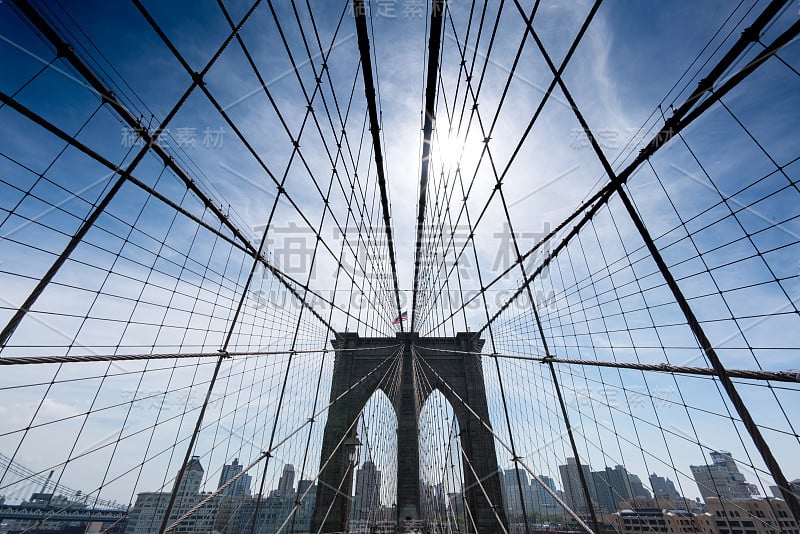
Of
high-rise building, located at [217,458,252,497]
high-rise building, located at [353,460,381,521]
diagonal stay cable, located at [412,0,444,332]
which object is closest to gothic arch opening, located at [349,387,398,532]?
high-rise building, located at [353,460,381,521]

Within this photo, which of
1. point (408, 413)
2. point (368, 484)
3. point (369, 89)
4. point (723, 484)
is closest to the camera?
point (369, 89)

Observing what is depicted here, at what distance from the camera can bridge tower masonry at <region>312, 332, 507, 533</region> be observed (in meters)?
13.9

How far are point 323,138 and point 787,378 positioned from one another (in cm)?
624

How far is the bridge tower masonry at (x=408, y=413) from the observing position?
13.9 metres

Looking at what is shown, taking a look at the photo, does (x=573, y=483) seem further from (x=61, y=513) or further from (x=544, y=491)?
(x=61, y=513)

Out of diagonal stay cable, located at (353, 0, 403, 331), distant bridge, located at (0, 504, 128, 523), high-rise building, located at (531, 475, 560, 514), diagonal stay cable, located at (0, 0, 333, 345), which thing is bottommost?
distant bridge, located at (0, 504, 128, 523)

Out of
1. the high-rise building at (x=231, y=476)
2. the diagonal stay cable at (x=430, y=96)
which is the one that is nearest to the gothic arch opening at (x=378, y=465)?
the high-rise building at (x=231, y=476)

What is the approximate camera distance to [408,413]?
16.8 meters

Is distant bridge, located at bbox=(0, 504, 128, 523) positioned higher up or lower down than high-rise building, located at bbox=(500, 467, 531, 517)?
lower down

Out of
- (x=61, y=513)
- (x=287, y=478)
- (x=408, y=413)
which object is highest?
(x=408, y=413)

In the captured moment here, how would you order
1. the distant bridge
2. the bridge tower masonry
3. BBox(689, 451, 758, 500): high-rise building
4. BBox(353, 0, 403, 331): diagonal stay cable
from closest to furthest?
BBox(689, 451, 758, 500): high-rise building → BBox(353, 0, 403, 331): diagonal stay cable → the distant bridge → the bridge tower masonry

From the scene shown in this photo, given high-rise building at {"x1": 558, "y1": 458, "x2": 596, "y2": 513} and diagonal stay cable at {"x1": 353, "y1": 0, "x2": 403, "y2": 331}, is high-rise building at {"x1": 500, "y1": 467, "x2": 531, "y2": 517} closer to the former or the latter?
high-rise building at {"x1": 558, "y1": 458, "x2": 596, "y2": 513}

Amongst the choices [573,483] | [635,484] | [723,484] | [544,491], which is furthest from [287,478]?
[635,484]

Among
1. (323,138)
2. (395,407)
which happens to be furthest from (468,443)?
(323,138)
